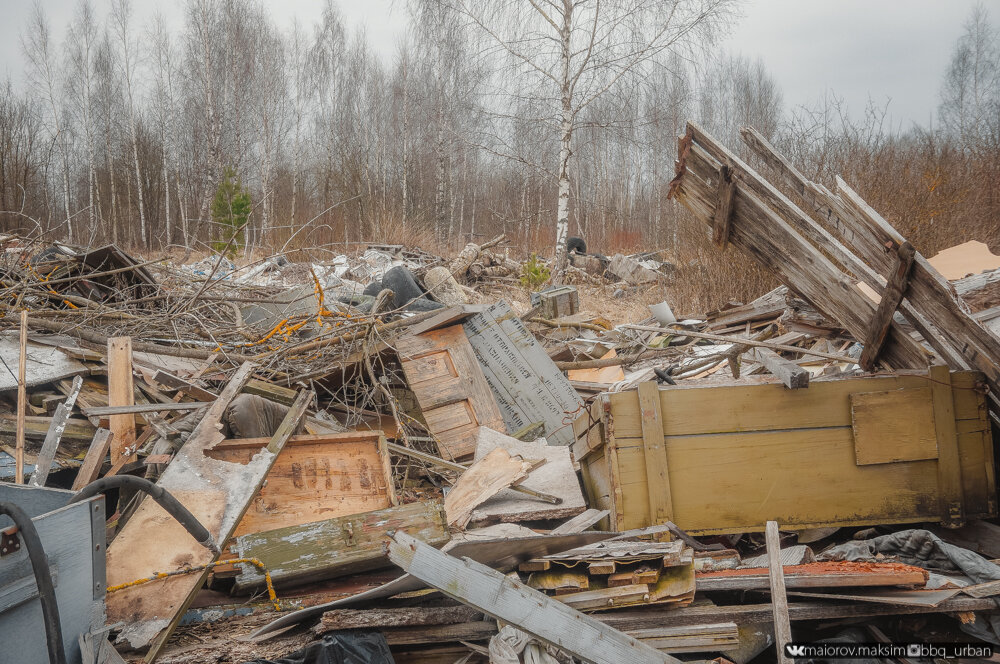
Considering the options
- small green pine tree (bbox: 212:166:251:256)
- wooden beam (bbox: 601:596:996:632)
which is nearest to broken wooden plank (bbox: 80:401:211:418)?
wooden beam (bbox: 601:596:996:632)

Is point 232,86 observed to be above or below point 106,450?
above

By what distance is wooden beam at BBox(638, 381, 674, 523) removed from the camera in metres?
3.08

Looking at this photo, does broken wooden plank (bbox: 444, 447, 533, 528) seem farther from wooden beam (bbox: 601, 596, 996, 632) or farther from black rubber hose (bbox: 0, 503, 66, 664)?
black rubber hose (bbox: 0, 503, 66, 664)

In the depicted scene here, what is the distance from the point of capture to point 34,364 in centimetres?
401

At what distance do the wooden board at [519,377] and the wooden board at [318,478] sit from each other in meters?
1.38

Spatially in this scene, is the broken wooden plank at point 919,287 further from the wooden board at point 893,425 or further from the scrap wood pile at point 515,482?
the wooden board at point 893,425

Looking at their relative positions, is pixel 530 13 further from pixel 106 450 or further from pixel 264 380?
pixel 106 450

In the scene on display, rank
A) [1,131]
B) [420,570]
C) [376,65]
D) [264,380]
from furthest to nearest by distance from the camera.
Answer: [376,65], [1,131], [264,380], [420,570]

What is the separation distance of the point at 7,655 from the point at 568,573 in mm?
1734

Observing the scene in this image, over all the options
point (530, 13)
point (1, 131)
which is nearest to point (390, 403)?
point (530, 13)

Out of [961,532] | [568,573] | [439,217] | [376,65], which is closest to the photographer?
[568,573]

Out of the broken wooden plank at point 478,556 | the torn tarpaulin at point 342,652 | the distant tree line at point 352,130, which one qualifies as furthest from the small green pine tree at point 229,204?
the torn tarpaulin at point 342,652

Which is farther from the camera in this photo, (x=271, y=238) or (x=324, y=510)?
(x=271, y=238)

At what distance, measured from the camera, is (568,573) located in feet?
8.04
